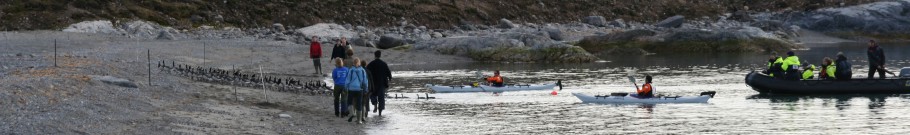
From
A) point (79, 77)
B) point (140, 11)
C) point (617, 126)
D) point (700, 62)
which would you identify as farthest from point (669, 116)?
point (140, 11)

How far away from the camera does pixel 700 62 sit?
5966 cm

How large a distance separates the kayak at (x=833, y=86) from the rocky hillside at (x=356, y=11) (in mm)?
49563

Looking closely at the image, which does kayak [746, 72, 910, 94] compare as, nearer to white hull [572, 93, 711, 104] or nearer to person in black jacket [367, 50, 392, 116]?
white hull [572, 93, 711, 104]

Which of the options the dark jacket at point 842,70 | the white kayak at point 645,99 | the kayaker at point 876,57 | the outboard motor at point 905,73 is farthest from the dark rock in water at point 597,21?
the white kayak at point 645,99

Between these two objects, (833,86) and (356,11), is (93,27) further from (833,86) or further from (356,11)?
(833,86)

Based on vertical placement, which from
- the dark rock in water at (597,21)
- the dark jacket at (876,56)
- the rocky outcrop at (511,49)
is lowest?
the dark jacket at (876,56)

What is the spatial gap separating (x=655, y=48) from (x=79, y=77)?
48649 mm

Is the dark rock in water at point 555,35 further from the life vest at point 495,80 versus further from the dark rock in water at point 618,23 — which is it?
the life vest at point 495,80

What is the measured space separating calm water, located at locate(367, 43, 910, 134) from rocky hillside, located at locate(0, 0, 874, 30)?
3801 cm

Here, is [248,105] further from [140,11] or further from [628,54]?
[140,11]

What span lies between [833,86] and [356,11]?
5828 centimetres

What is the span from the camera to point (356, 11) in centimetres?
9162

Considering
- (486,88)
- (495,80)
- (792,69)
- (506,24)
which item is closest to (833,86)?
(792,69)

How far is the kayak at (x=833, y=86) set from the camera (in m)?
35.5
